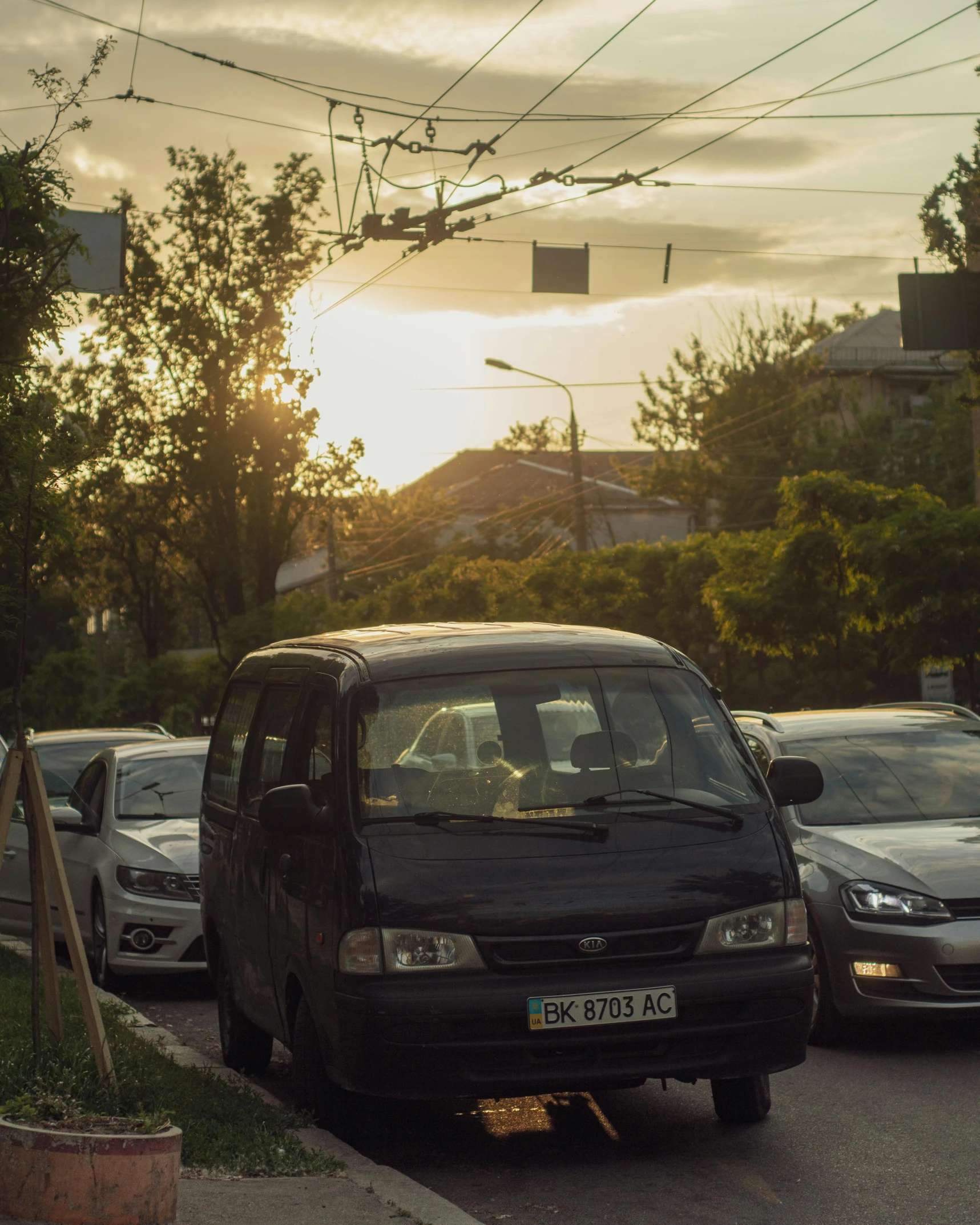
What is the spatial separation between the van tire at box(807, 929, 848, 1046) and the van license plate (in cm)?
251

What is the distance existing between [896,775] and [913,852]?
1.17 m

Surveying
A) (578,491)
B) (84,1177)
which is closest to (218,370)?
(578,491)

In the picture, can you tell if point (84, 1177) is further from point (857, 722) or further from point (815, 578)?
point (815, 578)

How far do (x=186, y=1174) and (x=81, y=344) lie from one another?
Answer: 1395 inches

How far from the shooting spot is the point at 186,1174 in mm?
5539

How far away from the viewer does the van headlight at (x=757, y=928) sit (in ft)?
19.7

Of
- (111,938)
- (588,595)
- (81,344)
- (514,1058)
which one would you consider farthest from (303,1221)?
(81,344)

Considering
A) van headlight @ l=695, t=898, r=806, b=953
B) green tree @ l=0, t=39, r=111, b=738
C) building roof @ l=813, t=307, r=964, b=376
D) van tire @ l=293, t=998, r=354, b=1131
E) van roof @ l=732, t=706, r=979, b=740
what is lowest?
van tire @ l=293, t=998, r=354, b=1131

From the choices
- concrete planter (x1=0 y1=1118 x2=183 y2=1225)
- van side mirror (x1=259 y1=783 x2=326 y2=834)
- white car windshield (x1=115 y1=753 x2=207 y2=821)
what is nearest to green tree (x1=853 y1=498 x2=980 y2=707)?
white car windshield (x1=115 y1=753 x2=207 y2=821)

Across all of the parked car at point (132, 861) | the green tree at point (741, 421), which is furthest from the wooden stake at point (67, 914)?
the green tree at point (741, 421)

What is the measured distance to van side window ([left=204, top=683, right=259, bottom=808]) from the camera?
26.5ft

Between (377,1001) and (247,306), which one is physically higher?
(247,306)

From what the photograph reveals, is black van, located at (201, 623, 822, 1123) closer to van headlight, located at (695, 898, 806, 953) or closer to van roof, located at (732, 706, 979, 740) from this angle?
van headlight, located at (695, 898, 806, 953)

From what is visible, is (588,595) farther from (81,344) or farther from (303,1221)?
(303,1221)
